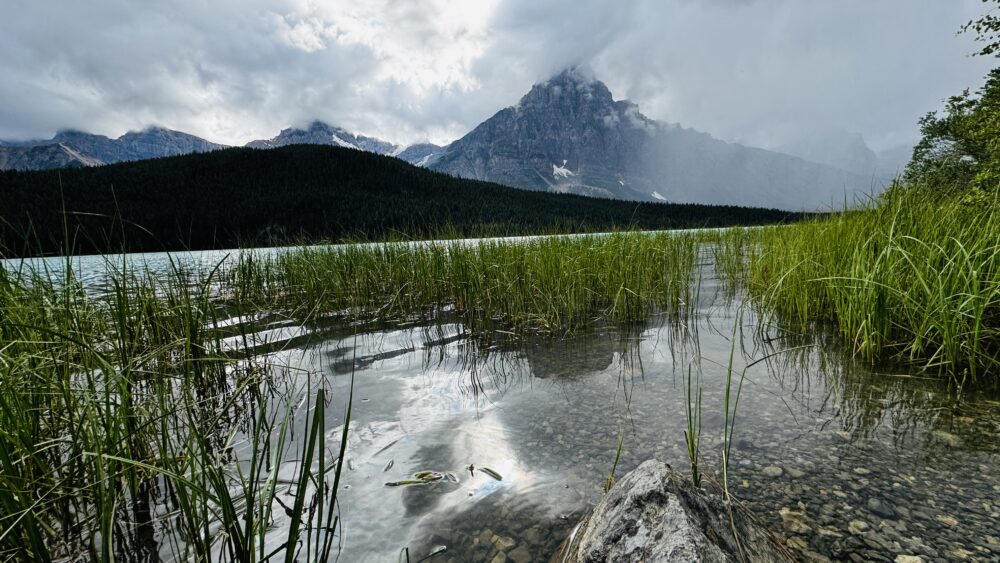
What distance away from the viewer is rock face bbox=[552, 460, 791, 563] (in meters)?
1.25

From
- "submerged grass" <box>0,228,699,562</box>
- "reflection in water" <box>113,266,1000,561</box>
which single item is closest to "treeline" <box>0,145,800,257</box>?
"submerged grass" <box>0,228,699,562</box>

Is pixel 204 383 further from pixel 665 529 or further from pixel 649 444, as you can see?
pixel 665 529

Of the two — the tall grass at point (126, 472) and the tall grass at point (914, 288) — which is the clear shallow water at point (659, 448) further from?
the tall grass at point (126, 472)

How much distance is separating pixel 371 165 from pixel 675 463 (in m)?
110

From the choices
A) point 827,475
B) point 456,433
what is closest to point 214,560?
Answer: point 456,433

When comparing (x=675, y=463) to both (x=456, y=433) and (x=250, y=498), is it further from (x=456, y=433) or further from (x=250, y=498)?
(x=250, y=498)

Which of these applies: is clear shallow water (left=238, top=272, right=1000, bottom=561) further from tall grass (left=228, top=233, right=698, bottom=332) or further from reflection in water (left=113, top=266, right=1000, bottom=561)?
tall grass (left=228, top=233, right=698, bottom=332)

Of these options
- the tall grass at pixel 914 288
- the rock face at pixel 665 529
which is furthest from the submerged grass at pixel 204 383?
the tall grass at pixel 914 288

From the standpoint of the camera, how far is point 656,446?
239 centimetres

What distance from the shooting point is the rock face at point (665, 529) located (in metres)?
1.25

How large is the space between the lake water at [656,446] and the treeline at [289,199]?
162 feet

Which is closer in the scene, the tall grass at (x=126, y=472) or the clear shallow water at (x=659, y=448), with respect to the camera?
the tall grass at (x=126, y=472)

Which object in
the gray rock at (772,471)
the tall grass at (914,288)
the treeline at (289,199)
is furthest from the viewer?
the treeline at (289,199)

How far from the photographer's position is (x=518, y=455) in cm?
247
